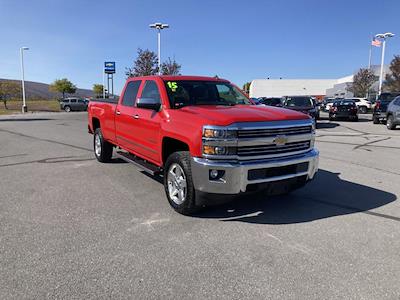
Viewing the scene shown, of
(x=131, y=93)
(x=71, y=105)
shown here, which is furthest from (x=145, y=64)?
(x=131, y=93)

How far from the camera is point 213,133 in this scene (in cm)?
431

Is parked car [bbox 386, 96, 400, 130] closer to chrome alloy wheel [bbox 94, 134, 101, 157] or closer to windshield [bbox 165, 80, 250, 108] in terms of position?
windshield [bbox 165, 80, 250, 108]

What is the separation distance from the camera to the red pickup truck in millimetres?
4328

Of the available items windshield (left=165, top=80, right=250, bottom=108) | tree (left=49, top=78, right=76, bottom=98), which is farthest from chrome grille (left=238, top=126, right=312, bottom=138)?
tree (left=49, top=78, right=76, bottom=98)

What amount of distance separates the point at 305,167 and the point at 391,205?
1530mm

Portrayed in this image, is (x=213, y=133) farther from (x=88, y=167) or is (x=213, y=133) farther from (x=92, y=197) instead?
(x=88, y=167)

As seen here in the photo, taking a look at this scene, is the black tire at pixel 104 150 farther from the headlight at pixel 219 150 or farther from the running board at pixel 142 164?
the headlight at pixel 219 150

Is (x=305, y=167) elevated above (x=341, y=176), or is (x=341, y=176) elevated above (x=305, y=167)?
(x=305, y=167)

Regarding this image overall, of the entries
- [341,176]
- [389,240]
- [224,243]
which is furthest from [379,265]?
[341,176]

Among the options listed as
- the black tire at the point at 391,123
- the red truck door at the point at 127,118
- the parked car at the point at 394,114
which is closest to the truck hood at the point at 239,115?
the red truck door at the point at 127,118

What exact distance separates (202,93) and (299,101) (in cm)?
1442

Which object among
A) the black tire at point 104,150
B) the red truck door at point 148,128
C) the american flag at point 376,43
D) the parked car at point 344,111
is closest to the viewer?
the red truck door at point 148,128

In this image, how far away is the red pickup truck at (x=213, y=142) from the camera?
4328 millimetres

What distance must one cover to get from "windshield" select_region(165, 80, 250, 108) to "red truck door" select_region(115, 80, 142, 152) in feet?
3.44
